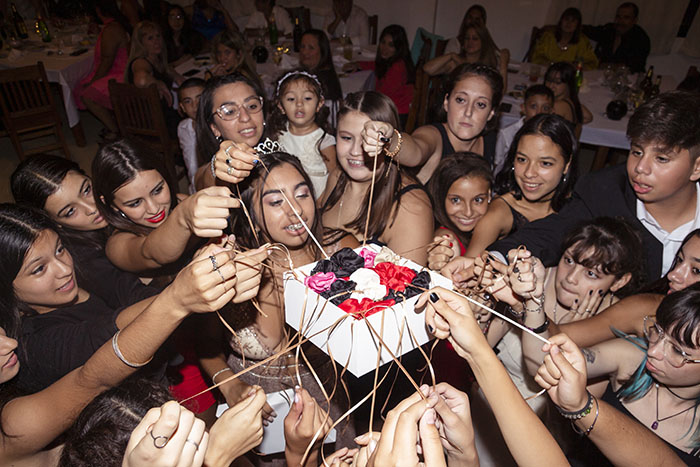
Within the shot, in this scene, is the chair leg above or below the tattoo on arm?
below

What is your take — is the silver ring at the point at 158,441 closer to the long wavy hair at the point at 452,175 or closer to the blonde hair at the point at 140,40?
the long wavy hair at the point at 452,175

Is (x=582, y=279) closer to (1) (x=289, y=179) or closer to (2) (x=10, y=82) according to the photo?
(1) (x=289, y=179)

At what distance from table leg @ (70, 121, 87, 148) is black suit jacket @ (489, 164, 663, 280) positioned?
7019 mm

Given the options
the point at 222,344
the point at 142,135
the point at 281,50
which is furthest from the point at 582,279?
the point at 281,50

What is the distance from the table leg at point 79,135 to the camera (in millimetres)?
6852

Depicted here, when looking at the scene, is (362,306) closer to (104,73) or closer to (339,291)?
(339,291)

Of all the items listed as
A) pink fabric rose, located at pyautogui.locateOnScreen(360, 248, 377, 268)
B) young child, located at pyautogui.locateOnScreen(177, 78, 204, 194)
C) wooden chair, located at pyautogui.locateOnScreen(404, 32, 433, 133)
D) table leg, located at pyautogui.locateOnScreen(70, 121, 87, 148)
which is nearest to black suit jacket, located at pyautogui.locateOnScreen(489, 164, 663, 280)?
pink fabric rose, located at pyautogui.locateOnScreen(360, 248, 377, 268)

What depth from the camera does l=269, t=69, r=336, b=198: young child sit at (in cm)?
355

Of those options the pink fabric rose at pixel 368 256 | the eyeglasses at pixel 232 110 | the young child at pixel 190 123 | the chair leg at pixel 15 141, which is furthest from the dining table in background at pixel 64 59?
the pink fabric rose at pixel 368 256

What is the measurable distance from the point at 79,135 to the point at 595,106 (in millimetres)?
7581

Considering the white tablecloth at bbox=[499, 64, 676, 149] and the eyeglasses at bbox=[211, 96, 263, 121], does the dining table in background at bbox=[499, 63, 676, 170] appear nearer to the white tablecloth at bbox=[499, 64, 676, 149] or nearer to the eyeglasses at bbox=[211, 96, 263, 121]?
the white tablecloth at bbox=[499, 64, 676, 149]

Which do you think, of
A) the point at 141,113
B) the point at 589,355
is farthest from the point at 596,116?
the point at 141,113

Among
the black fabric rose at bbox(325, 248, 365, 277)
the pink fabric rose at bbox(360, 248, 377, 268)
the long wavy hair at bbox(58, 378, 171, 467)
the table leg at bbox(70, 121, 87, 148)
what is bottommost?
the table leg at bbox(70, 121, 87, 148)

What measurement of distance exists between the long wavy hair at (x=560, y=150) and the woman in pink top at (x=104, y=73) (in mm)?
5683
